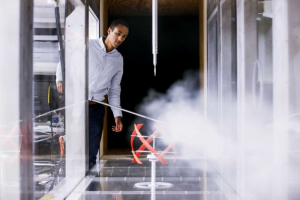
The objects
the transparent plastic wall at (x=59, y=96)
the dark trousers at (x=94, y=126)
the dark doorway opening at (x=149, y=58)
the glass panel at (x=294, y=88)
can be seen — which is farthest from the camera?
the dark doorway opening at (x=149, y=58)

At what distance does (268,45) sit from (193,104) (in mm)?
3611

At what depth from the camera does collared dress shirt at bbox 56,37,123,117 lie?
16.2 ft

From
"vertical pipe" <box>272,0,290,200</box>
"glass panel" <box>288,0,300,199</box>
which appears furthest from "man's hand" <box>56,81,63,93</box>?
"glass panel" <box>288,0,300,199</box>

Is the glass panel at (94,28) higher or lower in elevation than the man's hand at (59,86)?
higher

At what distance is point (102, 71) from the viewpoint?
16.4 feet

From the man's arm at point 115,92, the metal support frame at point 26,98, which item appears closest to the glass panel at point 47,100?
the metal support frame at point 26,98

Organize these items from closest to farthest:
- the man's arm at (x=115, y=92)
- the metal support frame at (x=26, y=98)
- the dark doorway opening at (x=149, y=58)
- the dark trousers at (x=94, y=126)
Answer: the metal support frame at (x=26, y=98) → the dark trousers at (x=94, y=126) → the man's arm at (x=115, y=92) → the dark doorway opening at (x=149, y=58)

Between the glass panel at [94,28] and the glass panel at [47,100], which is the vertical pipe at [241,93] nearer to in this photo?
the glass panel at [47,100]

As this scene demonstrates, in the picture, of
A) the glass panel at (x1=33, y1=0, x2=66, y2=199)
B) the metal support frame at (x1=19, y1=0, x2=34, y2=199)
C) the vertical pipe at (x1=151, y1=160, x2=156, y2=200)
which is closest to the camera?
the metal support frame at (x1=19, y1=0, x2=34, y2=199)

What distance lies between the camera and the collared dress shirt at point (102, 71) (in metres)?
4.94

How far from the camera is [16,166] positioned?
2.51 meters

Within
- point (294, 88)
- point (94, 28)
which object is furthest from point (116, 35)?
point (294, 88)

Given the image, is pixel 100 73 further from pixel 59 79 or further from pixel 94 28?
pixel 59 79

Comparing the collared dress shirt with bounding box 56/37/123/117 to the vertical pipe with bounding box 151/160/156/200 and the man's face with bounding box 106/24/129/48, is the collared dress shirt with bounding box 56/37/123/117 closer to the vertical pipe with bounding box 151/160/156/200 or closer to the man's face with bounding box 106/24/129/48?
the man's face with bounding box 106/24/129/48
